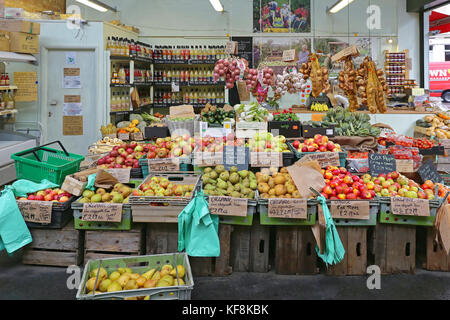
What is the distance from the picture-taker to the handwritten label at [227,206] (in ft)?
11.9

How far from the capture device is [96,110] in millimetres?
7711

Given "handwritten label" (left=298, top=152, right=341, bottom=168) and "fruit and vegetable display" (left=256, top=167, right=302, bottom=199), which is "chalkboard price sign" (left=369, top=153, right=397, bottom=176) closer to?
"handwritten label" (left=298, top=152, right=341, bottom=168)

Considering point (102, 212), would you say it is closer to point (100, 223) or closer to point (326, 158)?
point (100, 223)

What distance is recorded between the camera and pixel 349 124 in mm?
5824

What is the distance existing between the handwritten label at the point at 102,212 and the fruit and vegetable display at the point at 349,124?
3.14 meters

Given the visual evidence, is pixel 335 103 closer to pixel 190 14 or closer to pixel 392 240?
pixel 190 14

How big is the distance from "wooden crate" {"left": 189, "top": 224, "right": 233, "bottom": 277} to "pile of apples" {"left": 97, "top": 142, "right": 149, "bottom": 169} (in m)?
1.37

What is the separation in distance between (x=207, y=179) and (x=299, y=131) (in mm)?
2053

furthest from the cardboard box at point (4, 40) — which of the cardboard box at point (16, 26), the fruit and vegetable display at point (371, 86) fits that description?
the fruit and vegetable display at point (371, 86)

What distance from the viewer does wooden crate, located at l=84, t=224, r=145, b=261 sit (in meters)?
3.76

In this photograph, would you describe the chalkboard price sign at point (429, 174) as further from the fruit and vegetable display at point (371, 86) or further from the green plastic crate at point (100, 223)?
the green plastic crate at point (100, 223)

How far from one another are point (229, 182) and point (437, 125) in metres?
4.94

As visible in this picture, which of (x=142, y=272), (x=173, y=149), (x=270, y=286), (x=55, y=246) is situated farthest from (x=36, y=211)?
(x=270, y=286)

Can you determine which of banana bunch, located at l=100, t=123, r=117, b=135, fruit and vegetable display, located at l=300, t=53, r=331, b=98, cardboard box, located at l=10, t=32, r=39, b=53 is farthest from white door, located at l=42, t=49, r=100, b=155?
fruit and vegetable display, located at l=300, t=53, r=331, b=98
